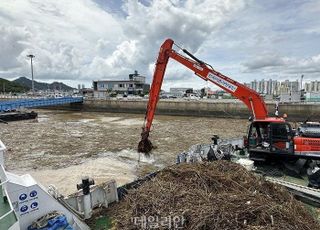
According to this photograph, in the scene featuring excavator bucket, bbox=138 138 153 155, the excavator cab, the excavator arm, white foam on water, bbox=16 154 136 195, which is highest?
the excavator arm

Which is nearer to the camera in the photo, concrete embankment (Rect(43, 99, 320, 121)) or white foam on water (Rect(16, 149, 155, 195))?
white foam on water (Rect(16, 149, 155, 195))

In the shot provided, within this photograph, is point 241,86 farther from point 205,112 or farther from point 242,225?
point 205,112

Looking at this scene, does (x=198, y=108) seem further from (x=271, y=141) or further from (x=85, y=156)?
(x=271, y=141)

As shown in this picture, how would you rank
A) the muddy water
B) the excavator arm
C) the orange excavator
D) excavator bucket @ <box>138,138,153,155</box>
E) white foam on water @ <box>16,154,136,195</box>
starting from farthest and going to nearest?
excavator bucket @ <box>138,138,153,155</box>
the muddy water
white foam on water @ <box>16,154,136,195</box>
the excavator arm
the orange excavator

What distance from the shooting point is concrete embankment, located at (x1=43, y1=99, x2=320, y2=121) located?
28.5 meters

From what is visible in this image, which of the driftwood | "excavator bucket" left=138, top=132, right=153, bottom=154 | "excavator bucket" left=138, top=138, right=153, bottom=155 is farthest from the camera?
"excavator bucket" left=138, top=138, right=153, bottom=155

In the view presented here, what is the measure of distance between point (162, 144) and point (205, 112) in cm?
1846

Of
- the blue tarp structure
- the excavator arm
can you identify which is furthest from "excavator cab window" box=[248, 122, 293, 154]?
the blue tarp structure

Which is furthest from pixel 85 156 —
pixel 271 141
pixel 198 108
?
pixel 198 108

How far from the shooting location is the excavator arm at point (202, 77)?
28.4 ft

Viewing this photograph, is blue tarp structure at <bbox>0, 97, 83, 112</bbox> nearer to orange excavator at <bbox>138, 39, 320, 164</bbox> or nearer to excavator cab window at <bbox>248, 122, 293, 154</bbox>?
orange excavator at <bbox>138, 39, 320, 164</bbox>

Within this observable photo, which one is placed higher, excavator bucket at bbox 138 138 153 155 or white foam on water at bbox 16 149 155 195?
excavator bucket at bbox 138 138 153 155

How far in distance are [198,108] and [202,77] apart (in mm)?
23932

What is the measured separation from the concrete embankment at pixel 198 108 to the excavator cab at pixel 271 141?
68.3 feet
